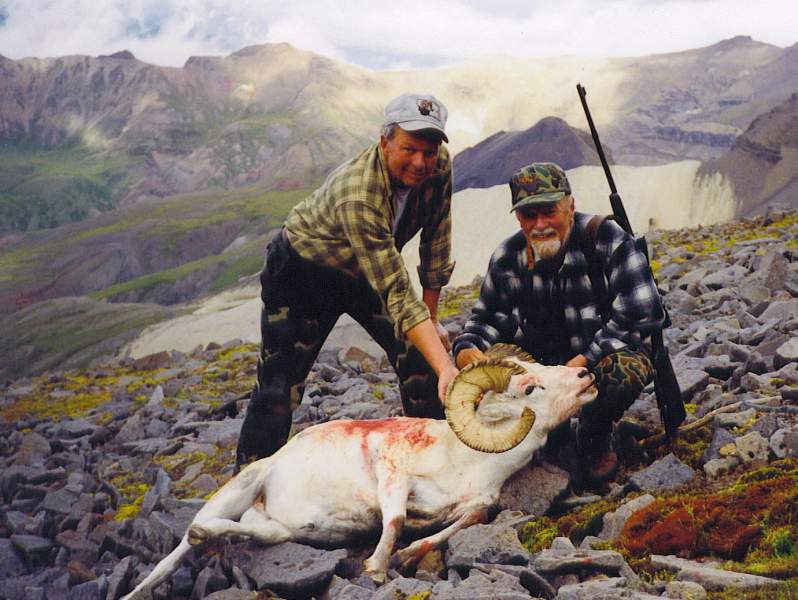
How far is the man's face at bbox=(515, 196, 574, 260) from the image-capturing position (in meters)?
6.14

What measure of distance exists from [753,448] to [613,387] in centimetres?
123

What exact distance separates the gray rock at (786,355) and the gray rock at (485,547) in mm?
4522

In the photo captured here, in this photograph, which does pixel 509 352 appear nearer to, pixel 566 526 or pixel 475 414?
pixel 475 414

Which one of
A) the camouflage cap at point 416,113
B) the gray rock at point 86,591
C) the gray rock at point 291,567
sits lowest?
the gray rock at point 86,591

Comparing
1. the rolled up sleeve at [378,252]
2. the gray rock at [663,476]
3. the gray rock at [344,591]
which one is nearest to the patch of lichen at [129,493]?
the gray rock at [344,591]

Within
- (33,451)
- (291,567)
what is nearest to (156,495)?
(291,567)

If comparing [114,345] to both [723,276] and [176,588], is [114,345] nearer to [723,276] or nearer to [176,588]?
[723,276]

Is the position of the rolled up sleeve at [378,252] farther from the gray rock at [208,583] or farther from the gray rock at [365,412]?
the gray rock at [365,412]

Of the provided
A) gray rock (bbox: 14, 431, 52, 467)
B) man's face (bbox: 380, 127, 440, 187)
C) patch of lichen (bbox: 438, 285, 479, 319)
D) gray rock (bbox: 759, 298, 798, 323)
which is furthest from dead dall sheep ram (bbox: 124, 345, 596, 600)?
patch of lichen (bbox: 438, 285, 479, 319)

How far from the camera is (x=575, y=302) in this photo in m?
6.56

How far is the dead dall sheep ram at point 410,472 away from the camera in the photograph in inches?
221

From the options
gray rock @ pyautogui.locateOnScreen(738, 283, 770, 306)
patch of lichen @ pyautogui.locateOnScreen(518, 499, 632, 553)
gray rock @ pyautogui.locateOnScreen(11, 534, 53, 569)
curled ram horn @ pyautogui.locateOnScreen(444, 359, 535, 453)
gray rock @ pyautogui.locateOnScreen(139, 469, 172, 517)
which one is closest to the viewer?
patch of lichen @ pyautogui.locateOnScreen(518, 499, 632, 553)

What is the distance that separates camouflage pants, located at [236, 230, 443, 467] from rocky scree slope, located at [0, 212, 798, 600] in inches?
49.2

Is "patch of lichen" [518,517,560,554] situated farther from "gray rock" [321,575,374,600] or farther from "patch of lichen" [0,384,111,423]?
"patch of lichen" [0,384,111,423]
